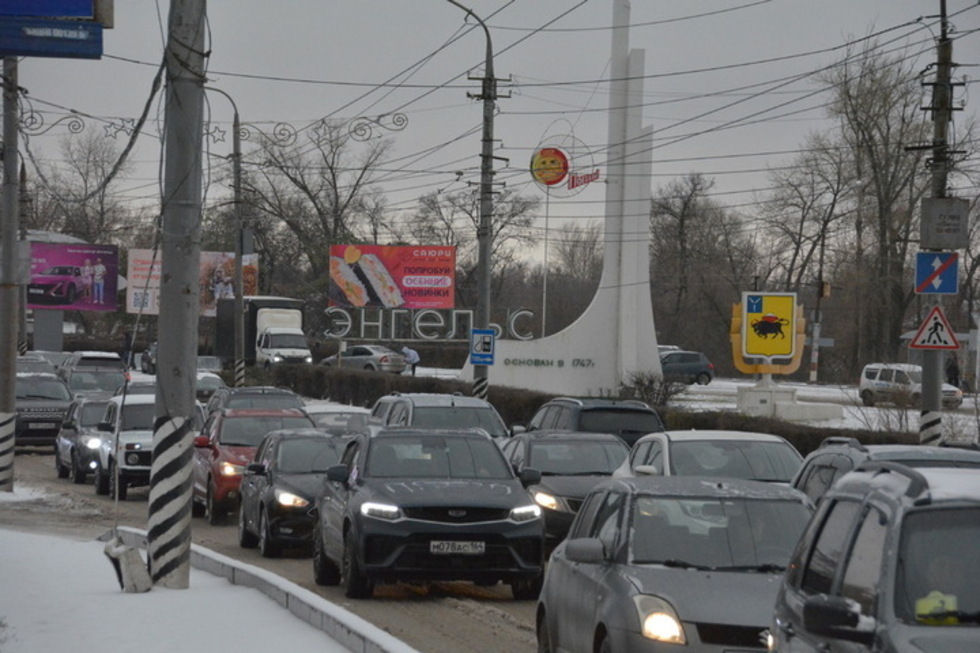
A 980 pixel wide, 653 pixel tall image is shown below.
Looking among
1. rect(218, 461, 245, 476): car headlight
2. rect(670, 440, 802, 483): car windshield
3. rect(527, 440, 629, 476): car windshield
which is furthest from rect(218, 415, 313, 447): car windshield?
rect(670, 440, 802, 483): car windshield

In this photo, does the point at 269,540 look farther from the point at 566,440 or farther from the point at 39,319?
the point at 39,319

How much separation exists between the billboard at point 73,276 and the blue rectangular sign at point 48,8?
62.6 m

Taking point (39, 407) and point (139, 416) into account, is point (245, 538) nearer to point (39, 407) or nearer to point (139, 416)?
point (139, 416)

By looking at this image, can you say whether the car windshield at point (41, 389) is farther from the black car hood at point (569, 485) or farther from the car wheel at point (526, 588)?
the car wheel at point (526, 588)

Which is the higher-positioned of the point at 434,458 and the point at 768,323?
the point at 768,323

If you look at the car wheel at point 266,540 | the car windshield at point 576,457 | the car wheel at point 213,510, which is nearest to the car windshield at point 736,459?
the car windshield at point 576,457

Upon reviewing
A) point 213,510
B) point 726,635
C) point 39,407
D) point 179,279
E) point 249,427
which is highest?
point 179,279

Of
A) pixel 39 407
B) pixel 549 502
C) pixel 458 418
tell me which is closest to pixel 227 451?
pixel 458 418

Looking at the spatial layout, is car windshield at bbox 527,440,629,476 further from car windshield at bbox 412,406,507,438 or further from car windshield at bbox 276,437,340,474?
car windshield at bbox 412,406,507,438

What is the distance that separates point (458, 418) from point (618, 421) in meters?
2.60

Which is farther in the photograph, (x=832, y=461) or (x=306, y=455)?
(x=306, y=455)

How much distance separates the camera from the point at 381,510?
14289mm

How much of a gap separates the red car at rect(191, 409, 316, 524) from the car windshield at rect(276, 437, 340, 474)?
121 inches

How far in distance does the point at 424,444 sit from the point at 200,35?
474 centimetres
